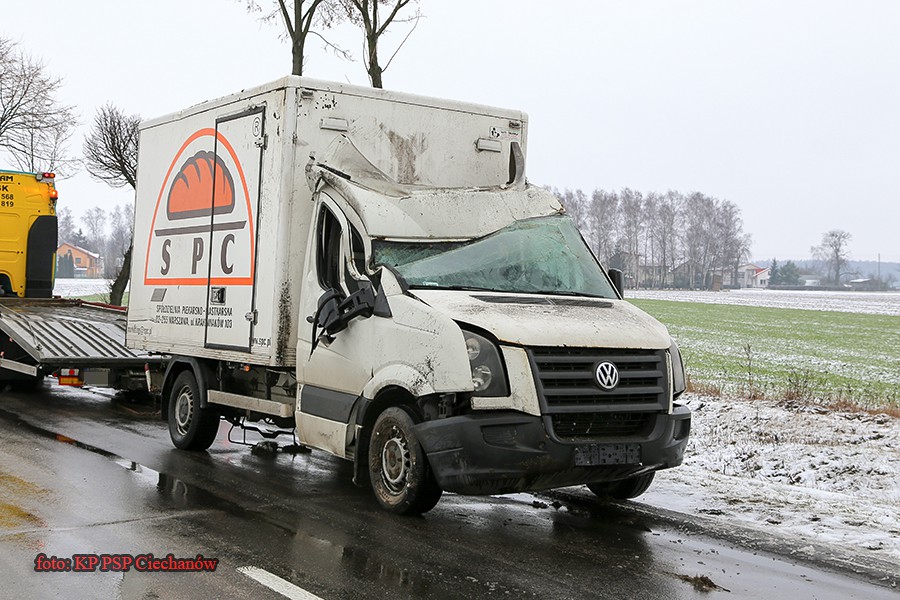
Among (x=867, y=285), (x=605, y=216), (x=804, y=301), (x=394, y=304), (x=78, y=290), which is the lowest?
(x=78, y=290)

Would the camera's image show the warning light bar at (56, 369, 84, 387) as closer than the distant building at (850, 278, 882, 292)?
Yes

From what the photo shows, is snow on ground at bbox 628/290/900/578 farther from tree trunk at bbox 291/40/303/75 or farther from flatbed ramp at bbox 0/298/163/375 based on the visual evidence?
tree trunk at bbox 291/40/303/75

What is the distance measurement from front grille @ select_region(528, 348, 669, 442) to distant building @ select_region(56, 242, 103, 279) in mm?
111800

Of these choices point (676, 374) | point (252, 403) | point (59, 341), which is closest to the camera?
point (676, 374)

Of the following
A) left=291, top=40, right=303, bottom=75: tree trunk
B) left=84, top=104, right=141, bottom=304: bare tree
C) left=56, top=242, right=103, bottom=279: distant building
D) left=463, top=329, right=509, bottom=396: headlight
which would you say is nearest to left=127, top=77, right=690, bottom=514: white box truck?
left=463, top=329, right=509, bottom=396: headlight

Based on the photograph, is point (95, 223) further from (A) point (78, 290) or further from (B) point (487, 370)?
(B) point (487, 370)

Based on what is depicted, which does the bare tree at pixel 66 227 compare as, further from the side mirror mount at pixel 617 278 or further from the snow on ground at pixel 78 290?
the side mirror mount at pixel 617 278

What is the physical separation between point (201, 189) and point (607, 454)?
514 centimetres

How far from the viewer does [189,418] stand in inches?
379

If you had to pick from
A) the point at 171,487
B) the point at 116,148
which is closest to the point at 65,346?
the point at 171,487

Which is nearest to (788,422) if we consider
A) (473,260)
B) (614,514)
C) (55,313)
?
(614,514)

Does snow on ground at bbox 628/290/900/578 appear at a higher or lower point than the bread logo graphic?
lower

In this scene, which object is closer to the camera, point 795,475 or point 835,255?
point 795,475

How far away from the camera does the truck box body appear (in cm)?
802
